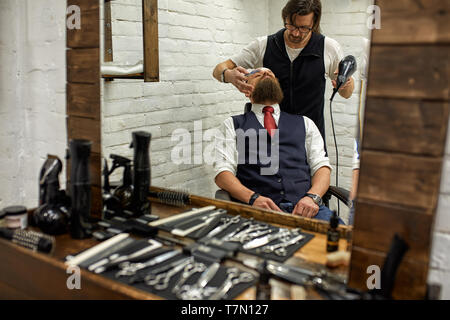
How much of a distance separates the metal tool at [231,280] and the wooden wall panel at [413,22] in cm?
71

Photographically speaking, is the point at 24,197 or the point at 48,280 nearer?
the point at 48,280

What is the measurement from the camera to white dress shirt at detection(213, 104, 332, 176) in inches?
60.6

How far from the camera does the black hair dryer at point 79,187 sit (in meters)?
1.47

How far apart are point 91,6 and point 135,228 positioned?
34.0 inches

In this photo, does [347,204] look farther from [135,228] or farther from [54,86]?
[54,86]

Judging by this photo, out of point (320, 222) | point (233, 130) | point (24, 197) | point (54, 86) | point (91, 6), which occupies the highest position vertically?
point (91, 6)

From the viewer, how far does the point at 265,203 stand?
1615 millimetres

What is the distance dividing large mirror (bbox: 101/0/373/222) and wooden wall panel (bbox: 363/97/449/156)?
466mm

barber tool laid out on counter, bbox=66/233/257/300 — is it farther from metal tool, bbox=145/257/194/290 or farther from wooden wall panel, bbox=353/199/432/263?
wooden wall panel, bbox=353/199/432/263

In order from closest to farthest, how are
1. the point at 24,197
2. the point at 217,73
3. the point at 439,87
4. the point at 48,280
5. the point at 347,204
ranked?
the point at 439,87, the point at 48,280, the point at 347,204, the point at 217,73, the point at 24,197

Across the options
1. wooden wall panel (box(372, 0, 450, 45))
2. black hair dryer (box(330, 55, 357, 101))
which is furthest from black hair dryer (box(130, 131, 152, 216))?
wooden wall panel (box(372, 0, 450, 45))

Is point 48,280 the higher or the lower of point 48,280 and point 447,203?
the lower

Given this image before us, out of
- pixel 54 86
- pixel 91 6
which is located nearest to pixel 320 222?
pixel 91 6

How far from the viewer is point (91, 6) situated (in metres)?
1.61
